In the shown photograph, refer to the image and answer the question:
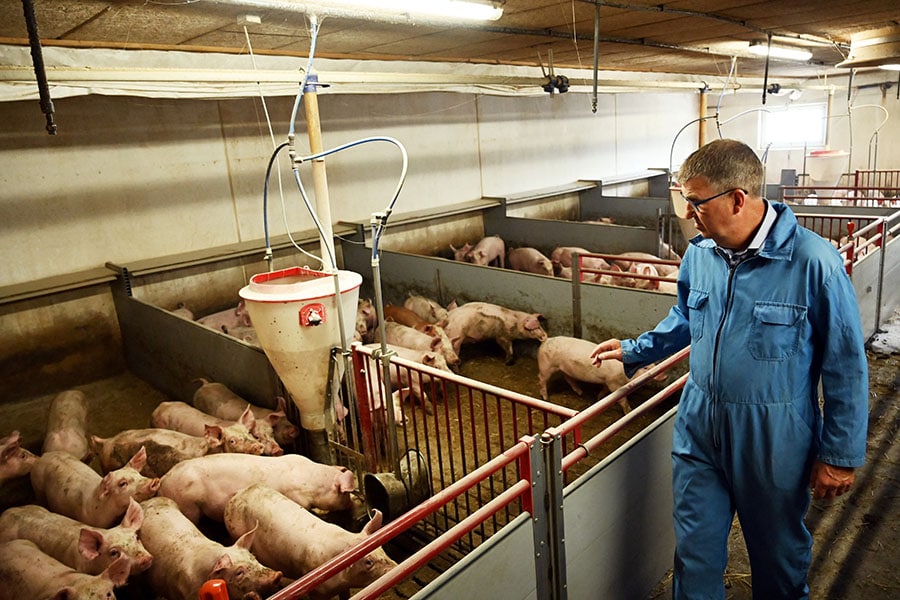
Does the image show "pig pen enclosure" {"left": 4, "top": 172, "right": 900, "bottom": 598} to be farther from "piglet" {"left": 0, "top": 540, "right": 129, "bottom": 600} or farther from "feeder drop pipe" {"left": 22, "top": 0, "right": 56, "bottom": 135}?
"feeder drop pipe" {"left": 22, "top": 0, "right": 56, "bottom": 135}

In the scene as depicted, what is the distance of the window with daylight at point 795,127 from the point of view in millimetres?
14531

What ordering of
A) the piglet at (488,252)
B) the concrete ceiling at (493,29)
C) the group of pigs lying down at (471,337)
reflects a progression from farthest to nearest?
the piglet at (488,252) < the group of pigs lying down at (471,337) < the concrete ceiling at (493,29)

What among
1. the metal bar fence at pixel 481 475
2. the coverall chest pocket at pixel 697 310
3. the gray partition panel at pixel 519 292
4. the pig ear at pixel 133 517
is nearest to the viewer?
the metal bar fence at pixel 481 475

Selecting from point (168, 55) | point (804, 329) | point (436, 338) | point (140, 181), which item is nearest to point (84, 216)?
point (140, 181)

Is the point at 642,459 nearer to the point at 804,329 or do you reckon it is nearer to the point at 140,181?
the point at 804,329

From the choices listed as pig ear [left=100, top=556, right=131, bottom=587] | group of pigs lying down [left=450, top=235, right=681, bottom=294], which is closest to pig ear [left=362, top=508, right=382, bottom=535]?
pig ear [left=100, top=556, right=131, bottom=587]

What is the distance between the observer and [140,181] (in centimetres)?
624

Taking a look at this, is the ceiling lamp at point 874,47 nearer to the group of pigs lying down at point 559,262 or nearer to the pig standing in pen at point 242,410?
the group of pigs lying down at point 559,262

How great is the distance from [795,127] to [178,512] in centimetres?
1601

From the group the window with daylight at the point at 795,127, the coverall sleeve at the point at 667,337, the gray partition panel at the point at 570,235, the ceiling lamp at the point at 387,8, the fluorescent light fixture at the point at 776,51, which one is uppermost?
the fluorescent light fixture at the point at 776,51

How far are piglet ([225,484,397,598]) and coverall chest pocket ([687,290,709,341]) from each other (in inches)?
58.5

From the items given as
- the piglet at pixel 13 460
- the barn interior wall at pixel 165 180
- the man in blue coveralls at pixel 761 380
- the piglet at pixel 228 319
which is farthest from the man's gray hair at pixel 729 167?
the barn interior wall at pixel 165 180

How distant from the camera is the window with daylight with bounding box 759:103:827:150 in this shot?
1453 centimetres

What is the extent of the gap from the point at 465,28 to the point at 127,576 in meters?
4.60
